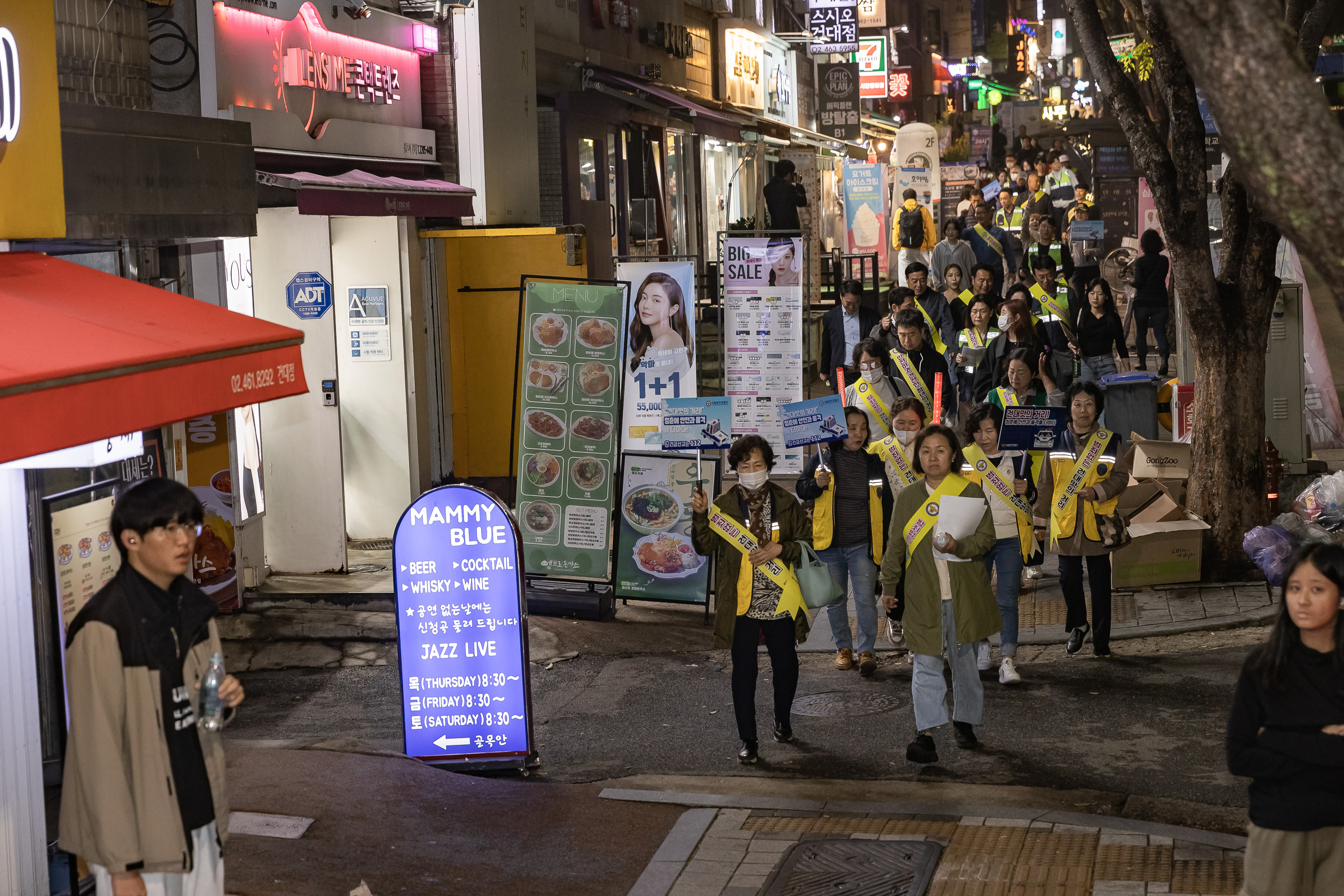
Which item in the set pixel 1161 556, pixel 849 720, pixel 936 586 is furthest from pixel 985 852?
pixel 1161 556

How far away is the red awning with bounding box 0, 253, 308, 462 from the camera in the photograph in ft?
15.9

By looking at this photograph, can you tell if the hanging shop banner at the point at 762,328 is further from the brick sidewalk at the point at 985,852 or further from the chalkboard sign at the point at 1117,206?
the chalkboard sign at the point at 1117,206

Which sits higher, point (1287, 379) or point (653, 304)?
point (653, 304)

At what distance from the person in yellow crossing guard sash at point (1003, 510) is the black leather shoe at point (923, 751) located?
159 cm

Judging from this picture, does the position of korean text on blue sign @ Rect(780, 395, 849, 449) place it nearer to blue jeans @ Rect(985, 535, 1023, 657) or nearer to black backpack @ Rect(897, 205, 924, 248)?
blue jeans @ Rect(985, 535, 1023, 657)

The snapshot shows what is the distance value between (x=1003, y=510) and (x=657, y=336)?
4317 millimetres

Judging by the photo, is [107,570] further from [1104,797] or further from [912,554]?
[1104,797]

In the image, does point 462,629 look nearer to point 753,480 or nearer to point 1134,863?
point 753,480

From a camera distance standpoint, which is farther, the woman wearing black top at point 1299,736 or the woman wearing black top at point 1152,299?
the woman wearing black top at point 1152,299

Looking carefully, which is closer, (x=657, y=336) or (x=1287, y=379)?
(x=657, y=336)

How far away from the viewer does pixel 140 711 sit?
4598mm

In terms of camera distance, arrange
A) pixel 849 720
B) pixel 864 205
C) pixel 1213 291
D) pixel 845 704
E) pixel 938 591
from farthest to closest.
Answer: pixel 864 205
pixel 1213 291
pixel 845 704
pixel 849 720
pixel 938 591

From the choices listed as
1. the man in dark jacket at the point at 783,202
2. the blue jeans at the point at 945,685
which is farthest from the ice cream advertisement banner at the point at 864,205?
the blue jeans at the point at 945,685

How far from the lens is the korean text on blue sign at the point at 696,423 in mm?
11250
